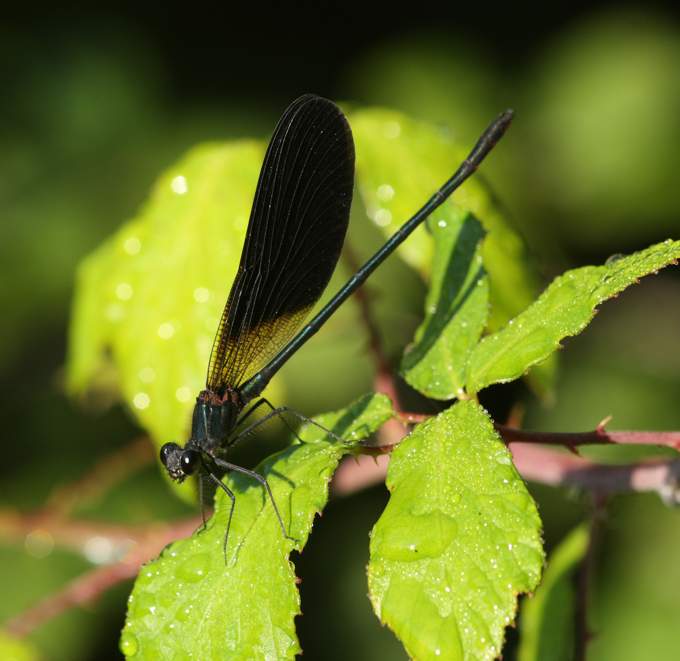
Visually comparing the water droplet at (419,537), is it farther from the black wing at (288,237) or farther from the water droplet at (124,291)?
the water droplet at (124,291)

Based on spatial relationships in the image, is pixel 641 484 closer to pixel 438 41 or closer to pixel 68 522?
pixel 68 522

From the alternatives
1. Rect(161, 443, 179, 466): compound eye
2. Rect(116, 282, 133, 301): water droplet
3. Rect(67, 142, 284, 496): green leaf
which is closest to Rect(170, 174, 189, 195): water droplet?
Rect(67, 142, 284, 496): green leaf

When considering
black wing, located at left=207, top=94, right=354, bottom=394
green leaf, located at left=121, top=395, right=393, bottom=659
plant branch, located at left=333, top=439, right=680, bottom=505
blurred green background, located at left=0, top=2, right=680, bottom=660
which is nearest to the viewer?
green leaf, located at left=121, top=395, right=393, bottom=659

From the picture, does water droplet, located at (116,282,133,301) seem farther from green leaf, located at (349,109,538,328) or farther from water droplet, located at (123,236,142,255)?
green leaf, located at (349,109,538,328)

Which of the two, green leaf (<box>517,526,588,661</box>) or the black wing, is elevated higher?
the black wing

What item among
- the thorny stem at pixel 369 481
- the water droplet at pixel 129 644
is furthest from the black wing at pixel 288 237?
the water droplet at pixel 129 644

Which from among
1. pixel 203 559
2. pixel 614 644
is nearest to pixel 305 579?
pixel 614 644

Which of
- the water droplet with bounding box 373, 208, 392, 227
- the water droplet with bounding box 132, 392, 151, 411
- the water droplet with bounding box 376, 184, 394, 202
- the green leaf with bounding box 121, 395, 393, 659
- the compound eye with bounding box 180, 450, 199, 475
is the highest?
the water droplet with bounding box 376, 184, 394, 202
